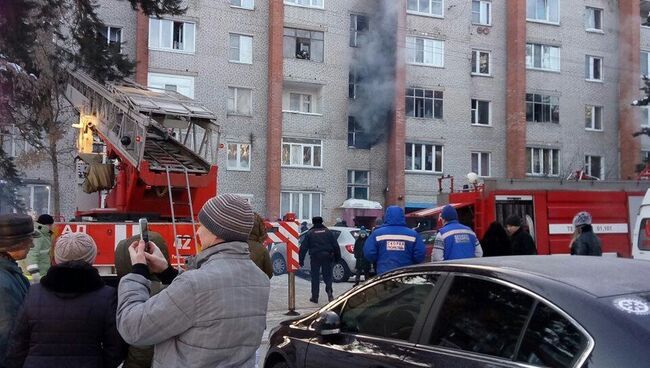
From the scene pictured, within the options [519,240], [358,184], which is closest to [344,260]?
[519,240]

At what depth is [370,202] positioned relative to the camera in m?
28.4

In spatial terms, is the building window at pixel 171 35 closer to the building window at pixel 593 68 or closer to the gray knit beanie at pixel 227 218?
the building window at pixel 593 68

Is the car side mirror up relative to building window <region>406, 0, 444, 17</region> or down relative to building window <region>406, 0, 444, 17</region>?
down

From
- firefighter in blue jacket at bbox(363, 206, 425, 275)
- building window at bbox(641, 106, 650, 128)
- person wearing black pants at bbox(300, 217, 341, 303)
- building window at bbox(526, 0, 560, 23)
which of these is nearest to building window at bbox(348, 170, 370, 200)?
building window at bbox(526, 0, 560, 23)

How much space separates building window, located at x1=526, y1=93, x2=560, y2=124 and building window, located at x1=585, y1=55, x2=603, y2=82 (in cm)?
238

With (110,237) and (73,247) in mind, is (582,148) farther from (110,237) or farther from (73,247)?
(73,247)

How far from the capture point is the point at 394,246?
7391 mm

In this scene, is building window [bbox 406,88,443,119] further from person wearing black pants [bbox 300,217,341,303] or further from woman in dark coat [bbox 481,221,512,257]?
woman in dark coat [bbox 481,221,512,257]

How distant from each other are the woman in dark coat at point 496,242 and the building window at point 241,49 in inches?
836

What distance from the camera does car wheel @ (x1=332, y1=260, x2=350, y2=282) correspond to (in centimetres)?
1617

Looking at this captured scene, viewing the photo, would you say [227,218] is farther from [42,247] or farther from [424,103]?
[424,103]

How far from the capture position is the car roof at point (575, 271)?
297 centimetres

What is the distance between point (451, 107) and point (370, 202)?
669 centimetres

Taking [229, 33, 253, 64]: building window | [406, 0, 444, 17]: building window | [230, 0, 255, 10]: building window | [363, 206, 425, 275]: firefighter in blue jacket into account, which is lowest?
[363, 206, 425, 275]: firefighter in blue jacket
